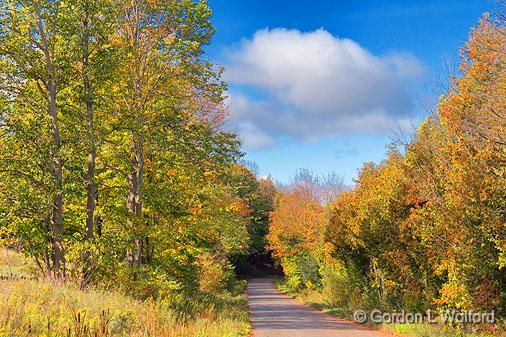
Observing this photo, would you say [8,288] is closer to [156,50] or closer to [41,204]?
[41,204]

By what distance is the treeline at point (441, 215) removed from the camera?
13961mm

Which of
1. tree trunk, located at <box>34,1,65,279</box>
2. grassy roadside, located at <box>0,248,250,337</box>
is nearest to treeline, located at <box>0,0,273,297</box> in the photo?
tree trunk, located at <box>34,1,65,279</box>

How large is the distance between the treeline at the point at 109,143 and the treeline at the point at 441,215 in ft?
26.2

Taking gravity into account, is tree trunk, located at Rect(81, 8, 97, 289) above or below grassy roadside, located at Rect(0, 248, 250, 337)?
above

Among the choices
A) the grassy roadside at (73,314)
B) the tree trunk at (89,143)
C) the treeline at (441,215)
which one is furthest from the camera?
the tree trunk at (89,143)

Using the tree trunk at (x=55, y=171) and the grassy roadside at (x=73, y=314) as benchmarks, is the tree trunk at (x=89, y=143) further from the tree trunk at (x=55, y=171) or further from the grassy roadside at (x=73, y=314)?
the grassy roadside at (x=73, y=314)

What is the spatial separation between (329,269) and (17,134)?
1008 inches

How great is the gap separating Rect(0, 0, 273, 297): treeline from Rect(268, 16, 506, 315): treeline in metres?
7.99

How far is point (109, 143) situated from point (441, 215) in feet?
40.3

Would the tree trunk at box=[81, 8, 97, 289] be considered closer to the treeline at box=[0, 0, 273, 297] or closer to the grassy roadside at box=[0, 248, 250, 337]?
the treeline at box=[0, 0, 273, 297]

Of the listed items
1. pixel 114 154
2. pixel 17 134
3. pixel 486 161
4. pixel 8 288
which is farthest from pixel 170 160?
pixel 486 161

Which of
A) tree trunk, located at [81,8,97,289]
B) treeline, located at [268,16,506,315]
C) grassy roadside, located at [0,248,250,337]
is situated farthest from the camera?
tree trunk, located at [81,8,97,289]

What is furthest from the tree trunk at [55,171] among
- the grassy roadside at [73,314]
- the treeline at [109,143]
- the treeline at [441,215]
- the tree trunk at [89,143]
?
the treeline at [441,215]

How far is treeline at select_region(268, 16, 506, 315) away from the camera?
13961mm
